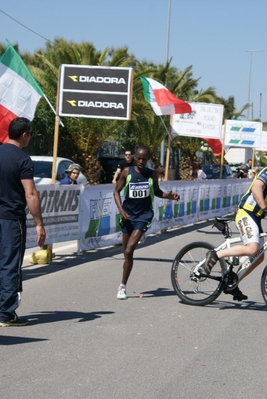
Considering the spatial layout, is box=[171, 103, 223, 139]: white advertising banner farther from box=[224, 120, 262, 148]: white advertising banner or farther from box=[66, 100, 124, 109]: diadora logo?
box=[66, 100, 124, 109]: diadora logo

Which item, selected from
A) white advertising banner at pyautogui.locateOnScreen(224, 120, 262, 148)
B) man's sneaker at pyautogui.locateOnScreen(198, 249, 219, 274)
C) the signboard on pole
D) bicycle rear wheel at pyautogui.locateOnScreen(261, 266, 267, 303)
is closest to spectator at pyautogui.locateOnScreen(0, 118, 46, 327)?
man's sneaker at pyautogui.locateOnScreen(198, 249, 219, 274)

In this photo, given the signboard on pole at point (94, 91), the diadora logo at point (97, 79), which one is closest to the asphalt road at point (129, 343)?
the signboard on pole at point (94, 91)

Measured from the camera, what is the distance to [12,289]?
7449 millimetres

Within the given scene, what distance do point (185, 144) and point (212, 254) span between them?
37.9 meters

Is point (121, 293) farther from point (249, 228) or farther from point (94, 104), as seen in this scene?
point (94, 104)

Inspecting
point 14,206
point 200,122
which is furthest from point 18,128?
point 200,122

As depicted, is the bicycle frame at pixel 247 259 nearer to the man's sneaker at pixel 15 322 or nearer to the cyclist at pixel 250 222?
the cyclist at pixel 250 222

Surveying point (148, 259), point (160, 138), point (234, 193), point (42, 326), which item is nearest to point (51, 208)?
point (148, 259)

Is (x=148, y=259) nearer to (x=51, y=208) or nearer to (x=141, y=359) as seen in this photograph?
(x=51, y=208)

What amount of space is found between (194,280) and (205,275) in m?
0.17

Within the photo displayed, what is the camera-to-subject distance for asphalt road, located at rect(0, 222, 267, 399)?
5.71m

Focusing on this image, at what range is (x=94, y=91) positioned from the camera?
14.8 metres

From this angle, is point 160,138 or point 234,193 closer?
point 234,193

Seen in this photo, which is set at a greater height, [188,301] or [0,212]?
[0,212]
